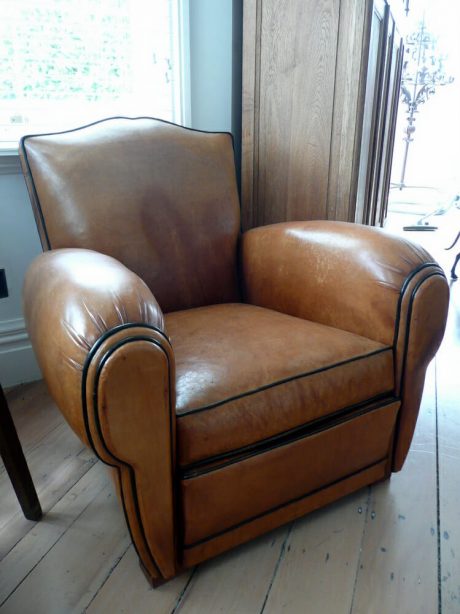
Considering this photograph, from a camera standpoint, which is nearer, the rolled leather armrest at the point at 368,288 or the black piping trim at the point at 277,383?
the black piping trim at the point at 277,383

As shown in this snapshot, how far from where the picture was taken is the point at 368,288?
1122 mm

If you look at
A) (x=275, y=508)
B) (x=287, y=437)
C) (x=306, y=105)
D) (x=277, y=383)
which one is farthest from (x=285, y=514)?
(x=306, y=105)

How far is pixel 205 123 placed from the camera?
1.83 metres

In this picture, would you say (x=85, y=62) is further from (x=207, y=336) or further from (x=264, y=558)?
(x=264, y=558)

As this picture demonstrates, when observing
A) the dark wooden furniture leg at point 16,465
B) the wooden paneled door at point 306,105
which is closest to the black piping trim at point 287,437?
the dark wooden furniture leg at point 16,465

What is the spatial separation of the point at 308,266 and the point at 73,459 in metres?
0.83

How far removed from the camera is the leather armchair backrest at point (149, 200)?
4.18 ft

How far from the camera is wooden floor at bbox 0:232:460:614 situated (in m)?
0.96

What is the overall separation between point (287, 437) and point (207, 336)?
286 mm

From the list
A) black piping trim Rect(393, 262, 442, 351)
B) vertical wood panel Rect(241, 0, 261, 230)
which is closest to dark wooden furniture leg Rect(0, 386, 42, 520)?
black piping trim Rect(393, 262, 442, 351)

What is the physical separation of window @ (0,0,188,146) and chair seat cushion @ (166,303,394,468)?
945mm

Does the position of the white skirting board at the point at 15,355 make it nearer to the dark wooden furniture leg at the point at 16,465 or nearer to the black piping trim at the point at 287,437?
the dark wooden furniture leg at the point at 16,465

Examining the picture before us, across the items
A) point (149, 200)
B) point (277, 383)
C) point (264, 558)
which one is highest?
point (149, 200)

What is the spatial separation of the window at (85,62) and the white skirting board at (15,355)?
61cm
